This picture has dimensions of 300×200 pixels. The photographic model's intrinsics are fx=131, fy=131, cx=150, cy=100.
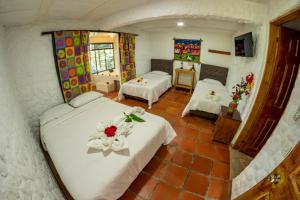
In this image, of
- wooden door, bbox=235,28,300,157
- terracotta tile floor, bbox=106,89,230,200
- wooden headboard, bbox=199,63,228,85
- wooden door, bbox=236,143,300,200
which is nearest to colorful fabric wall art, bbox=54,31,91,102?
terracotta tile floor, bbox=106,89,230,200

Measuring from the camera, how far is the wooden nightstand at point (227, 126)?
2.47m

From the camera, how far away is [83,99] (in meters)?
3.10

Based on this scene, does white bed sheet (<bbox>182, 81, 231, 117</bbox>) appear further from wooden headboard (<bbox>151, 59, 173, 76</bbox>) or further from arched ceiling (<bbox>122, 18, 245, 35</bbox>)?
wooden headboard (<bbox>151, 59, 173, 76</bbox>)

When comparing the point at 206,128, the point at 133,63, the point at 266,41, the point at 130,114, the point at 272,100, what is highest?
the point at 266,41

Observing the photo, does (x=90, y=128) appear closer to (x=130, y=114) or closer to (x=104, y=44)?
(x=130, y=114)

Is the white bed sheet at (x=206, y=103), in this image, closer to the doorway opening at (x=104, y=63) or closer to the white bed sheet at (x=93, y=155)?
the white bed sheet at (x=93, y=155)

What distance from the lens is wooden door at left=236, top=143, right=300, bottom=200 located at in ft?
2.12

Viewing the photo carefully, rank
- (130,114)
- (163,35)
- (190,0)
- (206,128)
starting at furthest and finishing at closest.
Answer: (163,35) → (206,128) → (130,114) → (190,0)

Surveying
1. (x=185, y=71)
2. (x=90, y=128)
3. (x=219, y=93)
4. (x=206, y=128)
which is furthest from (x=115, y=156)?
(x=185, y=71)

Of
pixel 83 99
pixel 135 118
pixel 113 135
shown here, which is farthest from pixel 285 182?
pixel 83 99

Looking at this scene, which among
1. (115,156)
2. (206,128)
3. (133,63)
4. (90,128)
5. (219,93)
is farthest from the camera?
(133,63)

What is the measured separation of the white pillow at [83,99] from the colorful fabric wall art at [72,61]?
21cm

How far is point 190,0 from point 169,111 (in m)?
2.67

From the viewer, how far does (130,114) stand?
2.50 m
